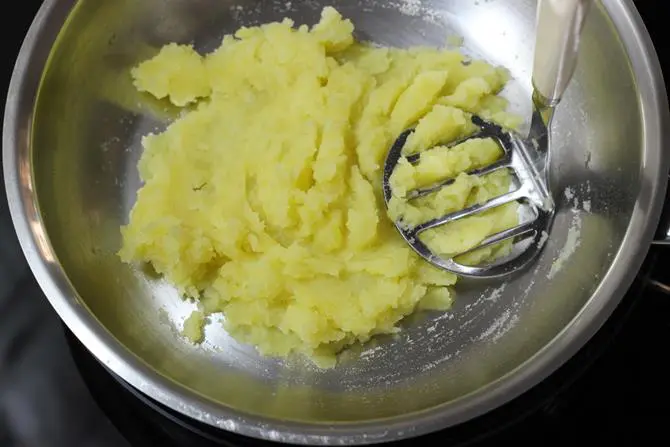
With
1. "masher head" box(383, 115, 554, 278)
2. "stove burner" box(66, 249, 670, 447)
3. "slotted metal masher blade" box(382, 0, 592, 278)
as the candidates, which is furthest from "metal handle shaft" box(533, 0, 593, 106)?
"stove burner" box(66, 249, 670, 447)

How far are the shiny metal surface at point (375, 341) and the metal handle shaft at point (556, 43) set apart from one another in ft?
0.85

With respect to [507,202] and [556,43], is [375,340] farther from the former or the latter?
Answer: [556,43]

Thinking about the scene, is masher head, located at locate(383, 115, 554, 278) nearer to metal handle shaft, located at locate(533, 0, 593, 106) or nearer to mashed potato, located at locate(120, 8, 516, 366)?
mashed potato, located at locate(120, 8, 516, 366)

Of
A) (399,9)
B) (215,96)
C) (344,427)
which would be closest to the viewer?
(344,427)

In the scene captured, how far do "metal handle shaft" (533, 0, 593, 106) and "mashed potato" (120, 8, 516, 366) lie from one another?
12.1 inches

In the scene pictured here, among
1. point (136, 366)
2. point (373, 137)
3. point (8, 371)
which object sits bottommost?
point (8, 371)

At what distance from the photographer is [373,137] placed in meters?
1.76

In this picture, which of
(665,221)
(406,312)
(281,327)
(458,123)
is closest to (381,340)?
(406,312)

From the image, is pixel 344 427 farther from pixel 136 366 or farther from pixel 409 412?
pixel 136 366

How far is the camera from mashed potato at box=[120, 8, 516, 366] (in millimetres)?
1638

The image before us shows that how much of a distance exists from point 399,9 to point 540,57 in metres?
0.75

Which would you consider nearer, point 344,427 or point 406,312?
point 344,427

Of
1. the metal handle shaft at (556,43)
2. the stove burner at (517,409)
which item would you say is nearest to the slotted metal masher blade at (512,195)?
the metal handle shaft at (556,43)

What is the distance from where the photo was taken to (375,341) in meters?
1.70
